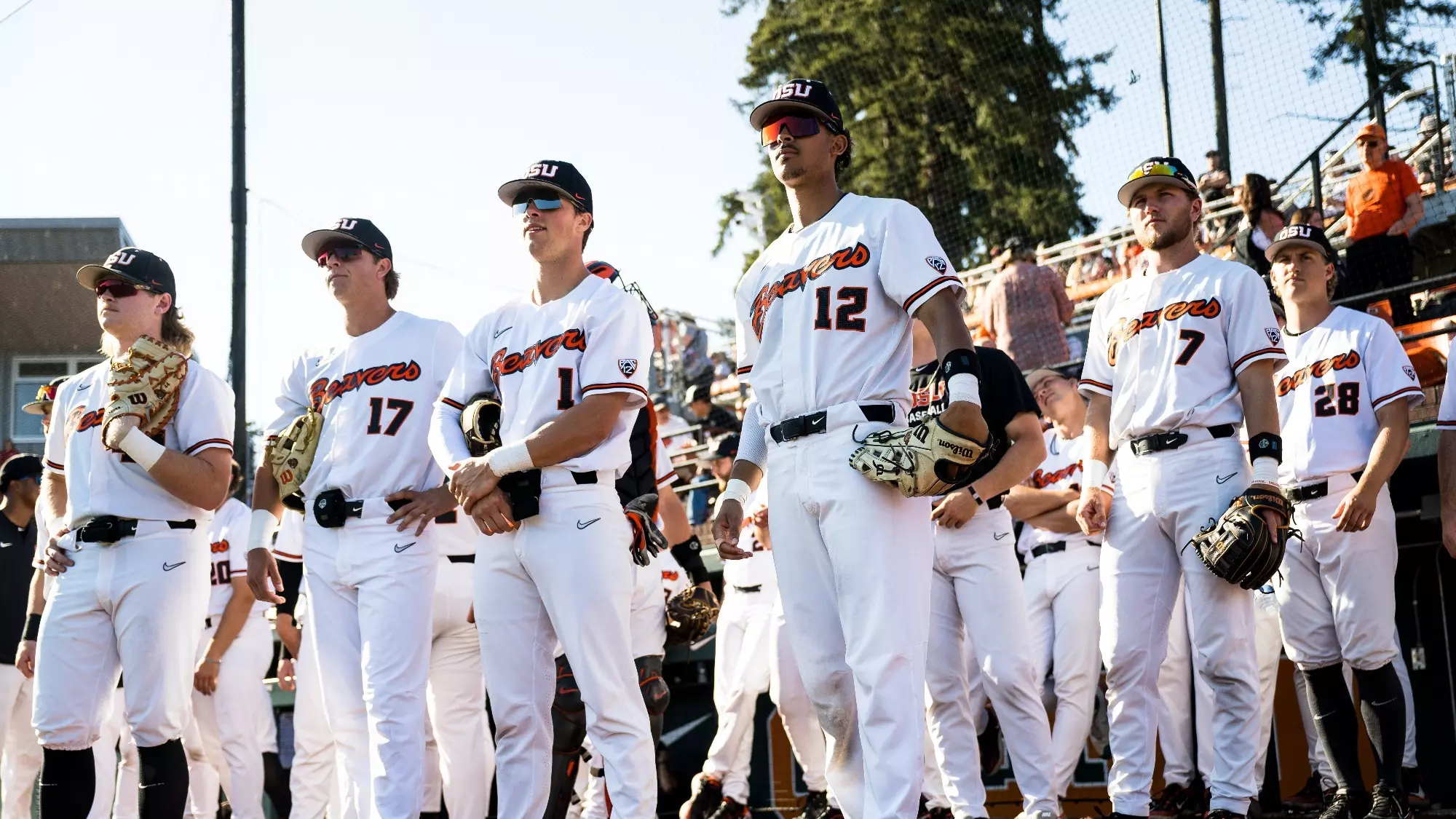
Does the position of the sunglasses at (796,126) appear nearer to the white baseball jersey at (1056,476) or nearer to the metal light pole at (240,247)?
the white baseball jersey at (1056,476)

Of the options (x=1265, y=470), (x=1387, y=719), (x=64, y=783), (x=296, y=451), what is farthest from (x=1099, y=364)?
(x=64, y=783)

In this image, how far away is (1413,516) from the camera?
782 centimetres

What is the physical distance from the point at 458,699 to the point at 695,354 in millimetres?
15248

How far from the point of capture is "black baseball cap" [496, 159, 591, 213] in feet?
17.0

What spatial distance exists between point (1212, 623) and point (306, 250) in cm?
398

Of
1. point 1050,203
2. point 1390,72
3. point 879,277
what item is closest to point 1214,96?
point 1390,72

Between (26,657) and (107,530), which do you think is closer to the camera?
(107,530)

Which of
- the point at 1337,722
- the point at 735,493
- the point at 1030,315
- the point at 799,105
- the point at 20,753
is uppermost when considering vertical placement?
the point at 1030,315

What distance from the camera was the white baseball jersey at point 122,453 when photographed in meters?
5.64

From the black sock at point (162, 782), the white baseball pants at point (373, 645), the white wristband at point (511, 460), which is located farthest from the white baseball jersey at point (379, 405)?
the black sock at point (162, 782)

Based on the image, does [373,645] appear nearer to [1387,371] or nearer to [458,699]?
[458,699]

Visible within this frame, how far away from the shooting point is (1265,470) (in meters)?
5.08

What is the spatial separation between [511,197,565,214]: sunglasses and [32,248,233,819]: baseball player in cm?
166

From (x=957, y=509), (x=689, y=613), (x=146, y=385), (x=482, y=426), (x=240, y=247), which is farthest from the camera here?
(x=240, y=247)
